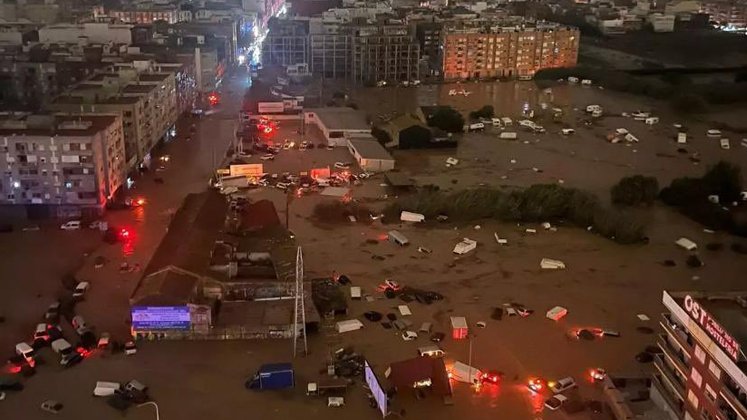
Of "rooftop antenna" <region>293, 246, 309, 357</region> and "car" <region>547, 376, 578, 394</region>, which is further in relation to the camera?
"rooftop antenna" <region>293, 246, 309, 357</region>

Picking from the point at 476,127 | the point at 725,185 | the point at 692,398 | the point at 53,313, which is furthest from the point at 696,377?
the point at 476,127

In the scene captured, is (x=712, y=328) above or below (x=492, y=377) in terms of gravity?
above

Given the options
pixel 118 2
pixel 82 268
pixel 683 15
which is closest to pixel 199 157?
pixel 82 268

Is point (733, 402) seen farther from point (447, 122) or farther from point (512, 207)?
point (447, 122)

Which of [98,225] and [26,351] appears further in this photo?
[98,225]

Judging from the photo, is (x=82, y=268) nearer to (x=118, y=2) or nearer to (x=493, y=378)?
(x=493, y=378)

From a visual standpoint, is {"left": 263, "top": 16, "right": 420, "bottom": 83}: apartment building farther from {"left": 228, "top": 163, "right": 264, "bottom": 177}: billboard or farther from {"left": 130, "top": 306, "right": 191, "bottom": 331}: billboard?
{"left": 130, "top": 306, "right": 191, "bottom": 331}: billboard

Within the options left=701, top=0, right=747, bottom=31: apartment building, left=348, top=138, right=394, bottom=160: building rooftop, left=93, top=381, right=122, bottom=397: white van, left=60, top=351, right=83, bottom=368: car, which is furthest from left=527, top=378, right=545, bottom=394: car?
left=701, top=0, right=747, bottom=31: apartment building
